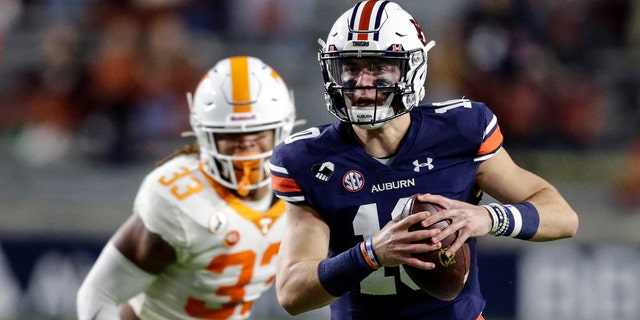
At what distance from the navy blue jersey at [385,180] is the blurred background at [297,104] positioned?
3697 millimetres

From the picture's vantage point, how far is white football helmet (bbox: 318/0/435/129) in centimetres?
321

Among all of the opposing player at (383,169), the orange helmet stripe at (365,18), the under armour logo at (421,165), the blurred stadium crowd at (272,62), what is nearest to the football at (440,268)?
the opposing player at (383,169)

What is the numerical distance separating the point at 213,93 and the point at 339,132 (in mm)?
1077

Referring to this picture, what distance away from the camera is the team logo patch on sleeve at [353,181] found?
3221 millimetres

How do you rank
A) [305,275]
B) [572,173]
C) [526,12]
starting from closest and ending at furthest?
[305,275], [572,173], [526,12]

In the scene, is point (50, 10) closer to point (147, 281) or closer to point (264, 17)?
point (264, 17)

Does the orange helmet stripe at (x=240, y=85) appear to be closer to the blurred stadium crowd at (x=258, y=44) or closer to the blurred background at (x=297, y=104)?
the blurred background at (x=297, y=104)

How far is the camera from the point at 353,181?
10.6ft

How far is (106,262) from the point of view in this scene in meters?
4.02

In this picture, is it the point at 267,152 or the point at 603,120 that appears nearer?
the point at 267,152

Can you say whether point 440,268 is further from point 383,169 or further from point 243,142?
point 243,142

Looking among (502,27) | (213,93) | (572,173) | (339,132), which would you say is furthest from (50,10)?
(339,132)

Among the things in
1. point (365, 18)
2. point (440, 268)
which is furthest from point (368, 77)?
point (440, 268)

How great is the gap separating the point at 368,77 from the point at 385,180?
299 mm
